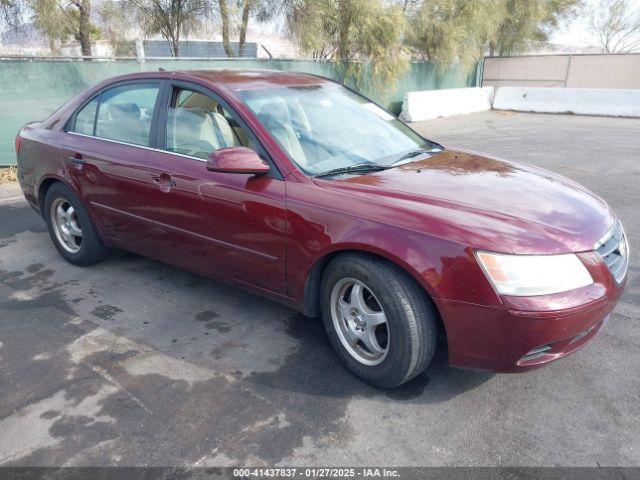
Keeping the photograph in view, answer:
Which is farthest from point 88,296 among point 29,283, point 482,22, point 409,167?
point 482,22

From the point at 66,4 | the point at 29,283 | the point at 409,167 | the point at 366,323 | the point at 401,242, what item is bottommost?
the point at 29,283

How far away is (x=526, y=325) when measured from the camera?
2.32m

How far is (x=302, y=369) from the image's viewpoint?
3.03m

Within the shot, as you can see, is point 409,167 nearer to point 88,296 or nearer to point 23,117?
point 88,296

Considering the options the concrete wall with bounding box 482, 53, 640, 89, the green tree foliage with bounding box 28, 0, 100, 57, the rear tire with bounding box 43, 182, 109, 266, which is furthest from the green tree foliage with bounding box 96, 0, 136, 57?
the concrete wall with bounding box 482, 53, 640, 89

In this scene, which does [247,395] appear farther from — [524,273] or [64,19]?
[64,19]

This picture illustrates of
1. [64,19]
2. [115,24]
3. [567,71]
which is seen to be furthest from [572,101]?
[64,19]

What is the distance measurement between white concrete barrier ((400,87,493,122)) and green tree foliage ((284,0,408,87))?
109 cm

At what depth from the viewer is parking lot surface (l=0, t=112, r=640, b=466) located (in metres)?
2.40

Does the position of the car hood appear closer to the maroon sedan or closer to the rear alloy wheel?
the maroon sedan

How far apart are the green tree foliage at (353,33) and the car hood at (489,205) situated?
39.1ft

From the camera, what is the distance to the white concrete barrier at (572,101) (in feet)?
54.0

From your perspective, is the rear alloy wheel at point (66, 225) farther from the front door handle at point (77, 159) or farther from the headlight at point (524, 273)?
the headlight at point (524, 273)

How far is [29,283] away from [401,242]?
332cm
